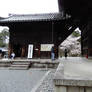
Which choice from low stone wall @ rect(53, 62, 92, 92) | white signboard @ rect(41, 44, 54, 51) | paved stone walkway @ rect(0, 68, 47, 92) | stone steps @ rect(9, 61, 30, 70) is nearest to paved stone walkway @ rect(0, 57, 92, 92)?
paved stone walkway @ rect(0, 68, 47, 92)

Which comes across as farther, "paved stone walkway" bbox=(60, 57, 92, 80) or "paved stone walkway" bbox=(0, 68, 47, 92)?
"paved stone walkway" bbox=(0, 68, 47, 92)

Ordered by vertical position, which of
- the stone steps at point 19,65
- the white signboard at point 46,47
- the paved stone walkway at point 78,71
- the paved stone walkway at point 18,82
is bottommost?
the paved stone walkway at point 18,82

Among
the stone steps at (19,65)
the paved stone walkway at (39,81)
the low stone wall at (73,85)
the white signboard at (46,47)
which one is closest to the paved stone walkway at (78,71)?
the paved stone walkway at (39,81)

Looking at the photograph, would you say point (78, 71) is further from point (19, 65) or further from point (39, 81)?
point (19, 65)

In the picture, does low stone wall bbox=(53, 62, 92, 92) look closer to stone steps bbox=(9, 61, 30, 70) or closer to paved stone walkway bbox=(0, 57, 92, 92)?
paved stone walkway bbox=(0, 57, 92, 92)

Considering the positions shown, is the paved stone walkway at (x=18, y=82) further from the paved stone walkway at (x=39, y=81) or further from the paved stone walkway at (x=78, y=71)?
the paved stone walkway at (x=78, y=71)

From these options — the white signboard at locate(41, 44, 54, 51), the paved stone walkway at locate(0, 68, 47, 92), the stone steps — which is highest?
the white signboard at locate(41, 44, 54, 51)

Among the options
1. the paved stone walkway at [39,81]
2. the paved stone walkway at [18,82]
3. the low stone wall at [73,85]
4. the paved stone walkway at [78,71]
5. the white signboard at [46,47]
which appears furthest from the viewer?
the white signboard at [46,47]

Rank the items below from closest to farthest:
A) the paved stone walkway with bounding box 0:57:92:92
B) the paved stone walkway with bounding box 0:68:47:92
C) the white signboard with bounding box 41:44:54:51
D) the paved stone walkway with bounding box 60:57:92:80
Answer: the paved stone walkway with bounding box 60:57:92:80, the paved stone walkway with bounding box 0:57:92:92, the paved stone walkway with bounding box 0:68:47:92, the white signboard with bounding box 41:44:54:51

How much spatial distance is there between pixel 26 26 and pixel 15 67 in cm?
509

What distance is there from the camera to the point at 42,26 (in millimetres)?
15234

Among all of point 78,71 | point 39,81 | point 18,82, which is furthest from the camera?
point 18,82

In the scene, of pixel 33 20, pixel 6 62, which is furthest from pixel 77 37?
pixel 6 62

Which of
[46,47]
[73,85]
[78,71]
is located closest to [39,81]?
[78,71]
